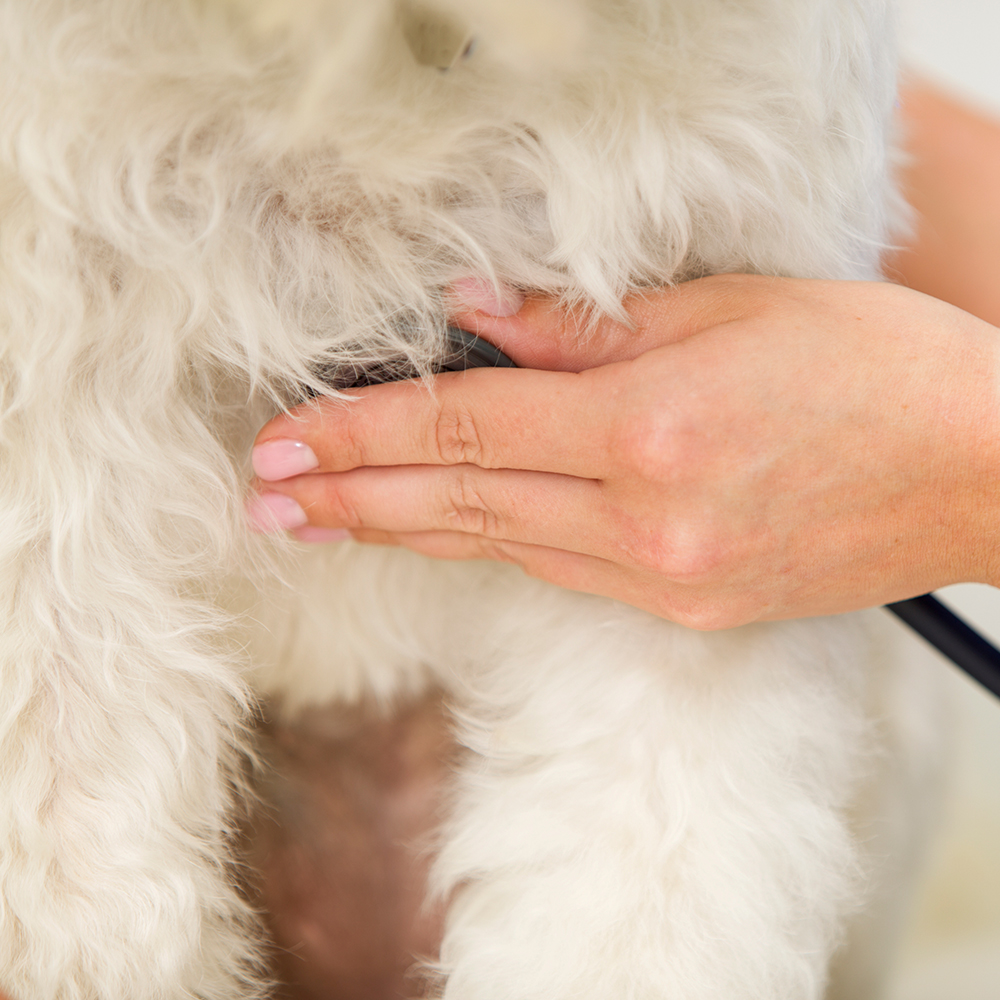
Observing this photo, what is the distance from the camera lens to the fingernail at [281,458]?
458 mm

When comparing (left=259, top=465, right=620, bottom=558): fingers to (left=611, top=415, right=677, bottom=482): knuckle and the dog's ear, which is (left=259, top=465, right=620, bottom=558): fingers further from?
the dog's ear

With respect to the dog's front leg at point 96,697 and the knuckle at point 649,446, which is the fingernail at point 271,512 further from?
the knuckle at point 649,446

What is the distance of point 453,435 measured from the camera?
0.47 m

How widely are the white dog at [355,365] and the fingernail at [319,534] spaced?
0.07 ft

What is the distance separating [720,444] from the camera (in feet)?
1.42

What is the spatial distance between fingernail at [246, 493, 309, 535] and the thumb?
0.15 metres

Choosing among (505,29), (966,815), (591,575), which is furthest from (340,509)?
(966,815)

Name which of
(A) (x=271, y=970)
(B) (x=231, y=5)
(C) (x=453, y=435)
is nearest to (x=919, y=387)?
(C) (x=453, y=435)

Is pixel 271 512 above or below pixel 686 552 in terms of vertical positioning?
below

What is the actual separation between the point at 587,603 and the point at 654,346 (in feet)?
0.54

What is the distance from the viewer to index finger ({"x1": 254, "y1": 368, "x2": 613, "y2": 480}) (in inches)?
17.7

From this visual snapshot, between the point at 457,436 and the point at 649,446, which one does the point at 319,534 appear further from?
the point at 649,446

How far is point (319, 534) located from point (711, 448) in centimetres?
25

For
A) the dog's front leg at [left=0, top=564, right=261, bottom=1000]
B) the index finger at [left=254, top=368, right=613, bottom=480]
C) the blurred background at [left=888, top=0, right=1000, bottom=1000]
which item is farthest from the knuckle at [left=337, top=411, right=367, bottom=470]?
the blurred background at [left=888, top=0, right=1000, bottom=1000]
